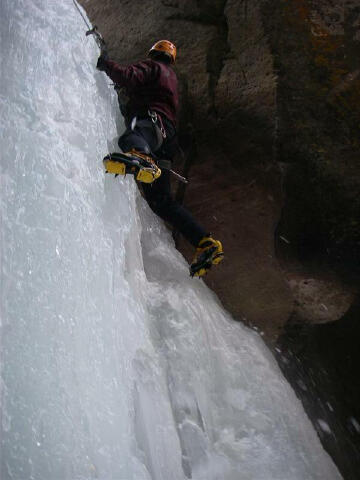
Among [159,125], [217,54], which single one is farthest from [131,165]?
[217,54]

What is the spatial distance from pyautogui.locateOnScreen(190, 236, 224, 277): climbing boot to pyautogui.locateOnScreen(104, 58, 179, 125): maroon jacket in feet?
2.69

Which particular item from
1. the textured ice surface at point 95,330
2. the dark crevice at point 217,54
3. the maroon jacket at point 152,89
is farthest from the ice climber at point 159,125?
the dark crevice at point 217,54

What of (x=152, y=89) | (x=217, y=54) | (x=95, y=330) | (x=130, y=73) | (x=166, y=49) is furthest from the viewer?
(x=217, y=54)

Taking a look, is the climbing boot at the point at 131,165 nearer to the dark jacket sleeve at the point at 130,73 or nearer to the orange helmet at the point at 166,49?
the dark jacket sleeve at the point at 130,73

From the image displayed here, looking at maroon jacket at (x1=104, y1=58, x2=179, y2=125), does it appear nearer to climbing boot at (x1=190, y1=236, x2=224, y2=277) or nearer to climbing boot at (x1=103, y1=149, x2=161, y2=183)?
climbing boot at (x1=103, y1=149, x2=161, y2=183)

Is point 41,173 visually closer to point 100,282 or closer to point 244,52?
point 100,282

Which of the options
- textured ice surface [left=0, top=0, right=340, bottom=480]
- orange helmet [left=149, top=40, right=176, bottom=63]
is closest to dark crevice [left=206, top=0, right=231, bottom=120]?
orange helmet [left=149, top=40, right=176, bottom=63]

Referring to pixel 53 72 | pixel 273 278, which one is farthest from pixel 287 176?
pixel 53 72

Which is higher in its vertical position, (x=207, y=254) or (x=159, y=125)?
(x=159, y=125)

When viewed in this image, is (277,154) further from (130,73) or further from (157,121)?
(130,73)

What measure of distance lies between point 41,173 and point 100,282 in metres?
0.52

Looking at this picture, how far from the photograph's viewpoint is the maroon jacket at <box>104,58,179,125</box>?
8.76ft

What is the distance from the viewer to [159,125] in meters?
2.66

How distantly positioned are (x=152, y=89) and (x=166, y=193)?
65cm
